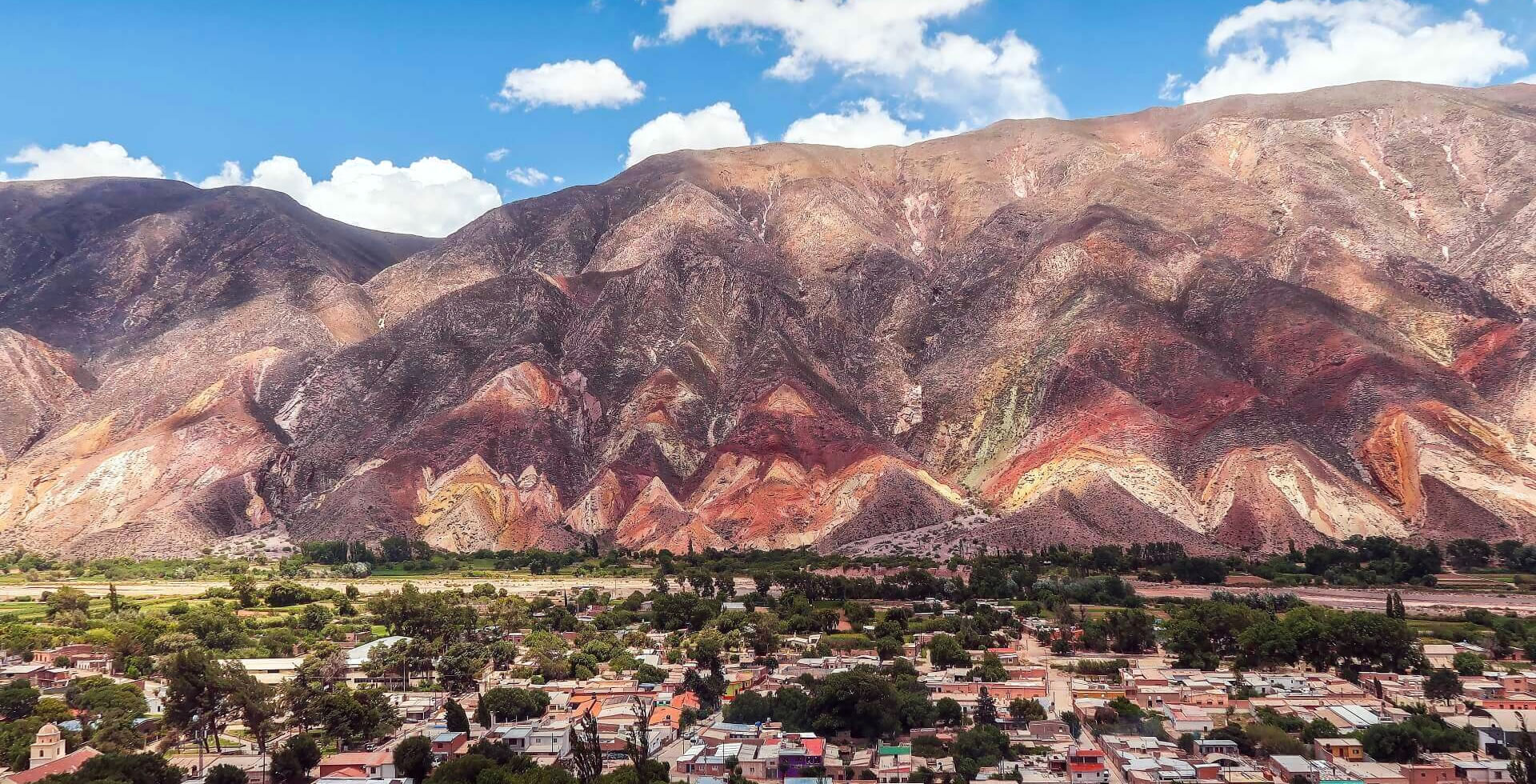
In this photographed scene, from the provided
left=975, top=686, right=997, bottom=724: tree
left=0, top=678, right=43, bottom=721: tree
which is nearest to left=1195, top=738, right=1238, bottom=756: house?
left=975, top=686, right=997, bottom=724: tree

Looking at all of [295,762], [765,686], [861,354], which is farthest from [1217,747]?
[861,354]


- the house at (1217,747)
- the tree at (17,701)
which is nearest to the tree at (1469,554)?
the house at (1217,747)

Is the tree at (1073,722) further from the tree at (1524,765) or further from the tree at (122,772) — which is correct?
the tree at (122,772)

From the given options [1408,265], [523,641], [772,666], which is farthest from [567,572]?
[1408,265]

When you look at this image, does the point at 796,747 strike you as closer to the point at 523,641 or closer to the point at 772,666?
the point at 772,666

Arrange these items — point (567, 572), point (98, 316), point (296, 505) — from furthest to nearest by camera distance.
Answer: point (98, 316), point (296, 505), point (567, 572)

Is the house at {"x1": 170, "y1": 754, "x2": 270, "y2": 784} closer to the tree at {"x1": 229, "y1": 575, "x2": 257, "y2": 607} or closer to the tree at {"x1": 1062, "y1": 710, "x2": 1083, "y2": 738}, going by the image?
the tree at {"x1": 1062, "y1": 710, "x2": 1083, "y2": 738}

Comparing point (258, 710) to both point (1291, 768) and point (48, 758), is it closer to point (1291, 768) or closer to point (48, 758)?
point (48, 758)
